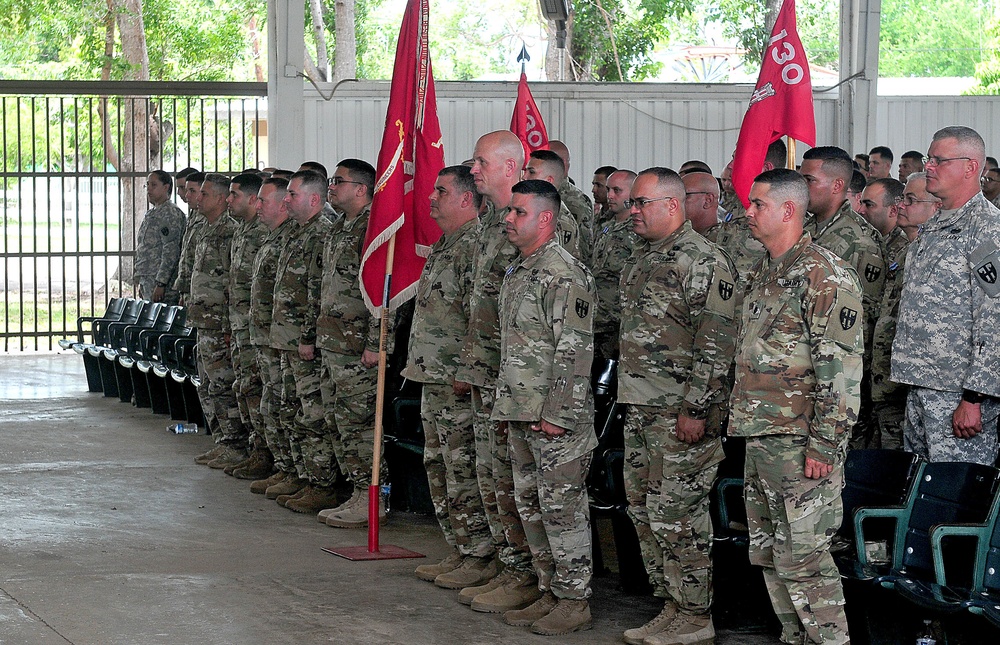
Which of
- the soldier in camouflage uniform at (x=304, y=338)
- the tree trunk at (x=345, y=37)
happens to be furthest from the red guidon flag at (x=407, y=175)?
the tree trunk at (x=345, y=37)

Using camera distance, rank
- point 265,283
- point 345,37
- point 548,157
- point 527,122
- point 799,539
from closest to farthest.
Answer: point 799,539 < point 548,157 < point 265,283 < point 527,122 < point 345,37

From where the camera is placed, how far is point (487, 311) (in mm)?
5324

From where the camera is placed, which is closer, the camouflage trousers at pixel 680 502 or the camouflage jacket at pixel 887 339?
the camouflage trousers at pixel 680 502

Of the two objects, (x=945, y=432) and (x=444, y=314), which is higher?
(x=444, y=314)

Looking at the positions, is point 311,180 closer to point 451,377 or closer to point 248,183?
point 248,183

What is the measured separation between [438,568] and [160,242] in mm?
7013

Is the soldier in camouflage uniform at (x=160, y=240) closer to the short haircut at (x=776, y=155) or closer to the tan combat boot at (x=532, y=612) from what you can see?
the short haircut at (x=776, y=155)

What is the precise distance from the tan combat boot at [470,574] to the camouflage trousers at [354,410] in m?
1.24

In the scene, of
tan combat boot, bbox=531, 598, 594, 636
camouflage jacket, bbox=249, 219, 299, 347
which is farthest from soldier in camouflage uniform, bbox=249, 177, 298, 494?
tan combat boot, bbox=531, 598, 594, 636

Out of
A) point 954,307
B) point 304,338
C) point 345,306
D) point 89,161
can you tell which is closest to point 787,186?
point 954,307

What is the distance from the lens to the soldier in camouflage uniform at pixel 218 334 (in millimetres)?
8336

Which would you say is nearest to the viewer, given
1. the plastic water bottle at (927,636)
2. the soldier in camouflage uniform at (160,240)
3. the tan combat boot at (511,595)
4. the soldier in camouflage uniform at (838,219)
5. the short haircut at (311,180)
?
the plastic water bottle at (927,636)

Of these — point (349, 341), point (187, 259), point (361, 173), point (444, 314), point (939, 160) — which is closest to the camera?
point (939, 160)

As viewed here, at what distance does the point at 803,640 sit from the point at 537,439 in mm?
1215
